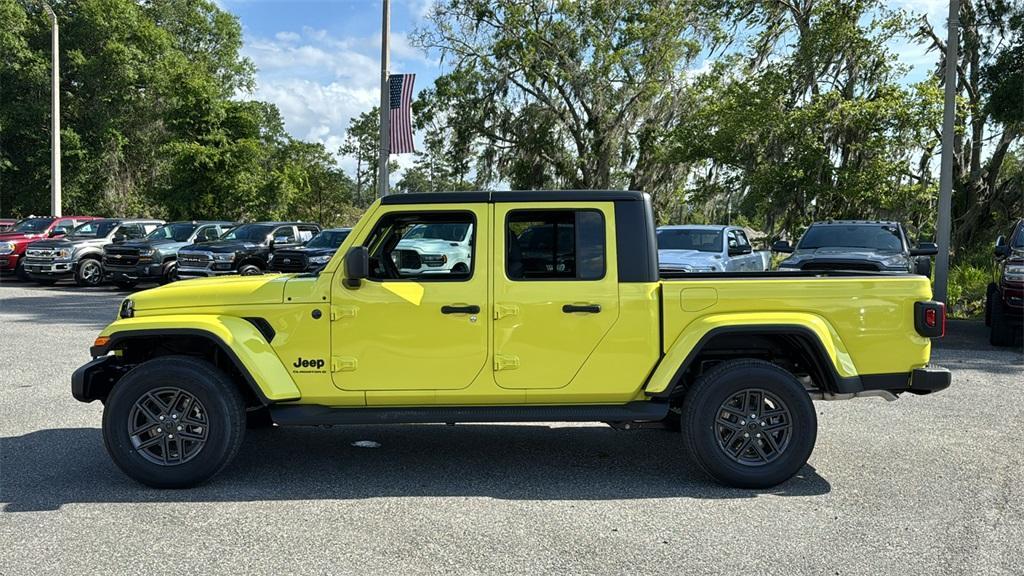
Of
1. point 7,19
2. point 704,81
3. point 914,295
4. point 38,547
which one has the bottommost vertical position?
point 38,547

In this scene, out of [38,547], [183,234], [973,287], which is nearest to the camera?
[38,547]

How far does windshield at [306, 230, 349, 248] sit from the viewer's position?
17.8 metres

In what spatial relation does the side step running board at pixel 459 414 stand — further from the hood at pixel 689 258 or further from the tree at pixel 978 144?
the tree at pixel 978 144

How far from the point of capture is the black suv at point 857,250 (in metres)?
12.5

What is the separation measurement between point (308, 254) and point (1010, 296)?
41.0 ft

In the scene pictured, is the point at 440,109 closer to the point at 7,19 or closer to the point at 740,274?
the point at 7,19

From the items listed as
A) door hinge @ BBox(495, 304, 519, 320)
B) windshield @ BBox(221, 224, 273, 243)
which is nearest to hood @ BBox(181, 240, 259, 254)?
windshield @ BBox(221, 224, 273, 243)

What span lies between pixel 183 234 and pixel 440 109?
42.2 feet

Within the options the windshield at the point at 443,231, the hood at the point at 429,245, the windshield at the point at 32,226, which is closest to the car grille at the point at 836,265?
the hood at the point at 429,245

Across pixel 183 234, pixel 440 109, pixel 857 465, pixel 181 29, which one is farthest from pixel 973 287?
pixel 181 29

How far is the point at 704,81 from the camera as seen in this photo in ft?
81.3

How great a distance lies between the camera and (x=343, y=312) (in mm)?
5039

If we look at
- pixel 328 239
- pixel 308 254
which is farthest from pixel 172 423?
pixel 328 239

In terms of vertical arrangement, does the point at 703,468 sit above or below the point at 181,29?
below
